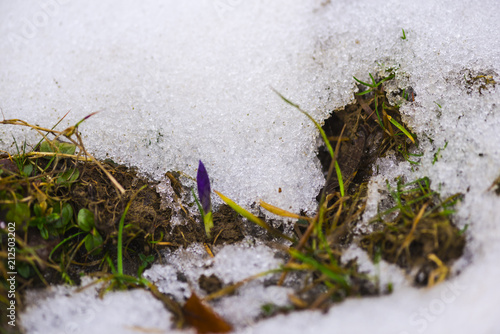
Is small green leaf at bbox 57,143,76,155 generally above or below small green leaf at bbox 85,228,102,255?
above

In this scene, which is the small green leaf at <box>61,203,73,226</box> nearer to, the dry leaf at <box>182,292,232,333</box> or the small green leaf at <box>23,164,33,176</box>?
the small green leaf at <box>23,164,33,176</box>

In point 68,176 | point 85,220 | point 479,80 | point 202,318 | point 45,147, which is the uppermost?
point 479,80

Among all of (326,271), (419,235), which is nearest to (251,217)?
(326,271)

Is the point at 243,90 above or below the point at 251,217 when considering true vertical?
above

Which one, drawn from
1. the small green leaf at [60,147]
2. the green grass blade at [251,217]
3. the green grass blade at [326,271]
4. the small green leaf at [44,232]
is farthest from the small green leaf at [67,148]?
the green grass blade at [326,271]

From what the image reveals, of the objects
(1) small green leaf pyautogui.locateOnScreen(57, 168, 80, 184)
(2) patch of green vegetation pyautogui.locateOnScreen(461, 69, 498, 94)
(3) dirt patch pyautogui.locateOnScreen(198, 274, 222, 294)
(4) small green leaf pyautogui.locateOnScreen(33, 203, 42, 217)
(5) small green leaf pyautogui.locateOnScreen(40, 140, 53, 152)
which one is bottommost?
(3) dirt patch pyautogui.locateOnScreen(198, 274, 222, 294)

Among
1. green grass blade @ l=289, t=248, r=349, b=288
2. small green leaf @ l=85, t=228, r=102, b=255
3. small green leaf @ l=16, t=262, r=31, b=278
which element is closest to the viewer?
green grass blade @ l=289, t=248, r=349, b=288

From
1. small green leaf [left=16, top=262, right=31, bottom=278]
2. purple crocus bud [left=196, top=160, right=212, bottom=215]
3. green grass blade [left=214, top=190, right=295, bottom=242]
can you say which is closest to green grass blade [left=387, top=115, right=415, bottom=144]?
green grass blade [left=214, top=190, right=295, bottom=242]

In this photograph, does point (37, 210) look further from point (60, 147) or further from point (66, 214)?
point (60, 147)
